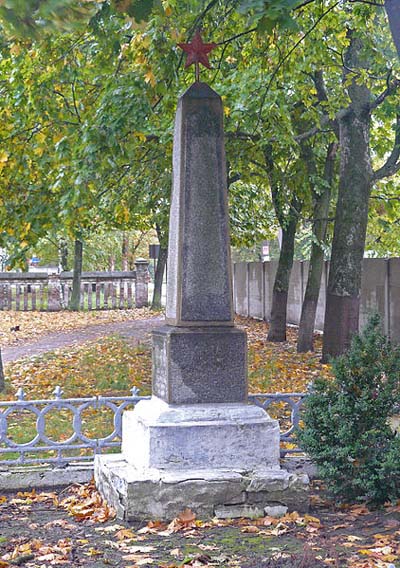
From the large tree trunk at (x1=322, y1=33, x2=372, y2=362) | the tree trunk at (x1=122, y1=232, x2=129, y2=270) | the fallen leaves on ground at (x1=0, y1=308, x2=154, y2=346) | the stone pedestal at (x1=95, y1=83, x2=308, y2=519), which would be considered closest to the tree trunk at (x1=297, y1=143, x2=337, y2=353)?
the large tree trunk at (x1=322, y1=33, x2=372, y2=362)

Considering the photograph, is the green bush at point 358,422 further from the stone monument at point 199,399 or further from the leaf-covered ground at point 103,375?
the leaf-covered ground at point 103,375

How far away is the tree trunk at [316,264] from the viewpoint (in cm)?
1747

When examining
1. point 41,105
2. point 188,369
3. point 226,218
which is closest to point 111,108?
point 41,105

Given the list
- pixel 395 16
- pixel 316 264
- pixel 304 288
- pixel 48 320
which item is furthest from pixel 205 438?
pixel 48 320

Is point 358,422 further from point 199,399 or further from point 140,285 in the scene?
point 140,285

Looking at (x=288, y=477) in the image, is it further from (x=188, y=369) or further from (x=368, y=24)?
(x=368, y=24)

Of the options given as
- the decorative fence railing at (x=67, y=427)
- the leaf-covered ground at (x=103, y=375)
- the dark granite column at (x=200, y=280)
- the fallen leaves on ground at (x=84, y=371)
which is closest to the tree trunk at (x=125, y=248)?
the leaf-covered ground at (x=103, y=375)

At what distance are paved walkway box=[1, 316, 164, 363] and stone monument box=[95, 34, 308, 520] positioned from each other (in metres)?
11.1

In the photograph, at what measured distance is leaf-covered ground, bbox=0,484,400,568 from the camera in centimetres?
550

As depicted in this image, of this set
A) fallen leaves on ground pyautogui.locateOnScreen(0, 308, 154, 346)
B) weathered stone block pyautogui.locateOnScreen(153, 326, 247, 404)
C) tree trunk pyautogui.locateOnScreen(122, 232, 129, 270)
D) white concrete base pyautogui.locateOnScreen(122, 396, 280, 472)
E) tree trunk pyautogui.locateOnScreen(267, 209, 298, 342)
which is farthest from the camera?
tree trunk pyautogui.locateOnScreen(122, 232, 129, 270)

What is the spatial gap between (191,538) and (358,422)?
71.4 inches

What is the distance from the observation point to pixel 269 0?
553 centimetres

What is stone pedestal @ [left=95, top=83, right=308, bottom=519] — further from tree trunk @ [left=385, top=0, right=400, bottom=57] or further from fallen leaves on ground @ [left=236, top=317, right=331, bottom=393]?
fallen leaves on ground @ [left=236, top=317, right=331, bottom=393]

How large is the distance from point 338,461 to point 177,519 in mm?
1454
